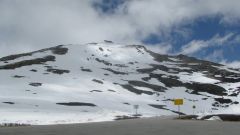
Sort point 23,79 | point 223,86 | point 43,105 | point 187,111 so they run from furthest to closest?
point 223,86 < point 23,79 < point 187,111 < point 43,105

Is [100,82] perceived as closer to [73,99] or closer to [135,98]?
[135,98]

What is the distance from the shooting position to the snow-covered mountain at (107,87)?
83625 millimetres

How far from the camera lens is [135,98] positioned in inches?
4274

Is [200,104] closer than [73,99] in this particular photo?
No

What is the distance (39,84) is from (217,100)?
167ft

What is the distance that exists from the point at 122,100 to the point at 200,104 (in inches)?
992

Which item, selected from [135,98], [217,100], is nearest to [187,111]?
[135,98]

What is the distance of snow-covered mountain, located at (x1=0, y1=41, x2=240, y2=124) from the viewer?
83625 millimetres

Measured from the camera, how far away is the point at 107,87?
12181 cm

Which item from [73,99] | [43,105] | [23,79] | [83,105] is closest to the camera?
[43,105]

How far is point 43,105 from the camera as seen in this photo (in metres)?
74.6

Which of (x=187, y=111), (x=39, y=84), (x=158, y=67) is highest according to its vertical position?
(x=158, y=67)

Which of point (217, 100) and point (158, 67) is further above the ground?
point (158, 67)

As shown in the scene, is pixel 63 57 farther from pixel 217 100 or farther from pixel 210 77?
pixel 217 100
